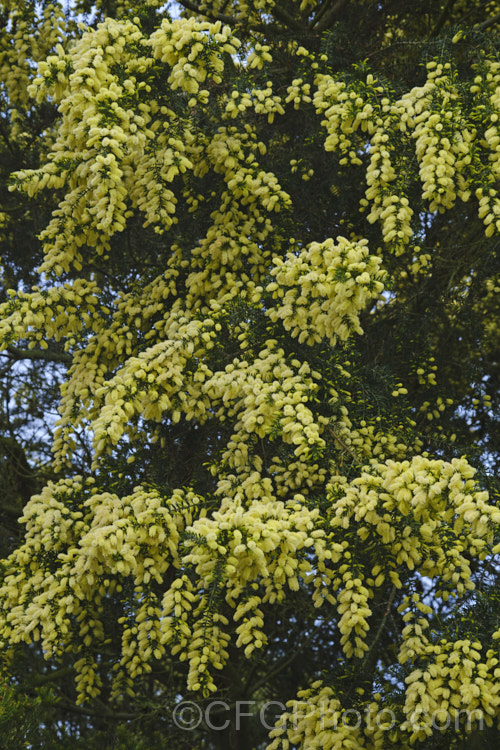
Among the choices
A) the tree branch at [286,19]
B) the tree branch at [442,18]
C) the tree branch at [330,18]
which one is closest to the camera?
the tree branch at [286,19]

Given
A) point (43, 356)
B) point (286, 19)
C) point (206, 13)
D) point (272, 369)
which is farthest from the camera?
point (43, 356)

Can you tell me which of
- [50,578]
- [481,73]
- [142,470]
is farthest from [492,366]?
[50,578]

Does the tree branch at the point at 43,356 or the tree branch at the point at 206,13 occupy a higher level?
the tree branch at the point at 206,13

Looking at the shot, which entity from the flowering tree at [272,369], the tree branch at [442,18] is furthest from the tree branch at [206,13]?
the tree branch at [442,18]

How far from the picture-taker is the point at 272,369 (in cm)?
395

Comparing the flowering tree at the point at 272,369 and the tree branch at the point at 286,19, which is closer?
the flowering tree at the point at 272,369

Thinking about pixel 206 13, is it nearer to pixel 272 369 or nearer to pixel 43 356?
pixel 272 369

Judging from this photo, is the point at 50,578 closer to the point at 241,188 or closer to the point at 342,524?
the point at 342,524

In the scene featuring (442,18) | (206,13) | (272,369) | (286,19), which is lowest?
(272,369)

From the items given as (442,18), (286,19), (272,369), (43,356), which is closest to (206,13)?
(286,19)

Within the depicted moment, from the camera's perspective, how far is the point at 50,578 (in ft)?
12.4

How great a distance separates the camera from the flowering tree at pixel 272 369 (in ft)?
11.1

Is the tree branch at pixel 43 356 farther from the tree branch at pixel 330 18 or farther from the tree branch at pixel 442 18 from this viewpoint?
the tree branch at pixel 442 18

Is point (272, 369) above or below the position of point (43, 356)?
Result: below
